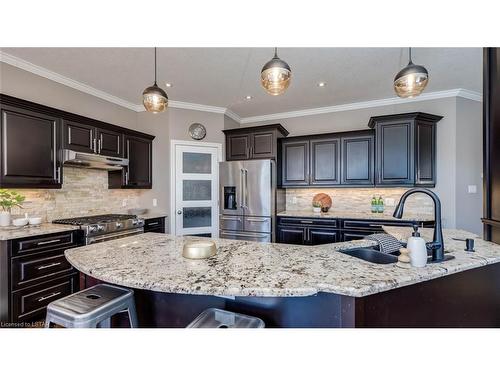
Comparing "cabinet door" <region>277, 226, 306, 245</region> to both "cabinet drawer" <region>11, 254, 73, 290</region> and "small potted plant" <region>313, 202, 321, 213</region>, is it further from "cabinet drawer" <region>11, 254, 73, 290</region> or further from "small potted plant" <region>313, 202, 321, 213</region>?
"cabinet drawer" <region>11, 254, 73, 290</region>

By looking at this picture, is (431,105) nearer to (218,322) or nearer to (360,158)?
(360,158)

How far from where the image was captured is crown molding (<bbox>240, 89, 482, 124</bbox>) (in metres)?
3.56

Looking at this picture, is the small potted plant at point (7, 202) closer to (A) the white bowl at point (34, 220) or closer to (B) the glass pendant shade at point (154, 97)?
(A) the white bowl at point (34, 220)

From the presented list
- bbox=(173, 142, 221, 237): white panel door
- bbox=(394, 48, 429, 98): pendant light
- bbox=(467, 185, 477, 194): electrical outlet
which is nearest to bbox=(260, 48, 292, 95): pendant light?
bbox=(394, 48, 429, 98): pendant light

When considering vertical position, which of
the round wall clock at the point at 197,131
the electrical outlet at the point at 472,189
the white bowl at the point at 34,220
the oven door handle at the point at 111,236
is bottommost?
the oven door handle at the point at 111,236

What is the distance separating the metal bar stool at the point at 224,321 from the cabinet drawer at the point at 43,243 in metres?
2.04

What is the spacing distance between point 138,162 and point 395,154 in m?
3.92

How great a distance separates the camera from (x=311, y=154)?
13.4 ft

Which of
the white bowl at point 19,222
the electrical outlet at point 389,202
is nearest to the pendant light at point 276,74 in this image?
the white bowl at point 19,222

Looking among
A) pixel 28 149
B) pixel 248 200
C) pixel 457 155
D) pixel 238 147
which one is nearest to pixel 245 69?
pixel 238 147

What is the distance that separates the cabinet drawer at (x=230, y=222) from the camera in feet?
13.0

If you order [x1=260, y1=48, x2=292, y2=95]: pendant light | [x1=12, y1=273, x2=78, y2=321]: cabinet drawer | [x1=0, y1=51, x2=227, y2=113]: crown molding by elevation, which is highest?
[x1=0, y1=51, x2=227, y2=113]: crown molding
